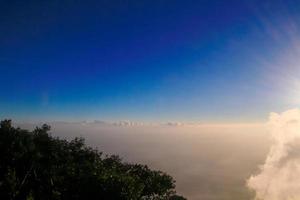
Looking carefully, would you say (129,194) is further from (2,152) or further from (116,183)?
(2,152)

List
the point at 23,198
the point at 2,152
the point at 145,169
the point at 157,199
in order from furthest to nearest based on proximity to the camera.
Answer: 1. the point at 145,169
2. the point at 157,199
3. the point at 2,152
4. the point at 23,198

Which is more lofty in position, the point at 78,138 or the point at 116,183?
the point at 78,138

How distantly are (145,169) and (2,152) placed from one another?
652 inches

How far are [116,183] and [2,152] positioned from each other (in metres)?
12.2

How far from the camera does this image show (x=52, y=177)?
31531 mm

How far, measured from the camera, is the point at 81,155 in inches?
1710

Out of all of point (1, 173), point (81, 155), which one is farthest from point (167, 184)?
point (1, 173)

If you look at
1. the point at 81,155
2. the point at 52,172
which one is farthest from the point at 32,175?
the point at 81,155

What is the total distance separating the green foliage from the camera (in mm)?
30219

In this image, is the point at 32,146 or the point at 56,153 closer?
the point at 32,146

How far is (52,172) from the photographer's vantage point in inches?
1245

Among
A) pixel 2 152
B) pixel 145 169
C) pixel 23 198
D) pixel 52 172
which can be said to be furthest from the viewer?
pixel 145 169

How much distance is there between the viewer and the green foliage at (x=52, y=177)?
99.1 feet

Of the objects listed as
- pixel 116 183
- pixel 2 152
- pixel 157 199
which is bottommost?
pixel 157 199
